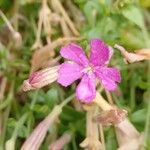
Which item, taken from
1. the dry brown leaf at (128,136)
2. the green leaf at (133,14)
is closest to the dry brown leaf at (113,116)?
the dry brown leaf at (128,136)

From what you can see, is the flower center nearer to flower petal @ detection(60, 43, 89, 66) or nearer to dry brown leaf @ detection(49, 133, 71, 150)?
flower petal @ detection(60, 43, 89, 66)

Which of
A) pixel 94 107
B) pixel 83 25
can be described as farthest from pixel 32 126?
pixel 83 25

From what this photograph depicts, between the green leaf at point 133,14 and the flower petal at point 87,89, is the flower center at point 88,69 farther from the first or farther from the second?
the green leaf at point 133,14

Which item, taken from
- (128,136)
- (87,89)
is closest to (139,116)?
(128,136)

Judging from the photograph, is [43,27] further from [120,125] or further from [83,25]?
[120,125]

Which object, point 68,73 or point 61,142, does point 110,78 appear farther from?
point 61,142

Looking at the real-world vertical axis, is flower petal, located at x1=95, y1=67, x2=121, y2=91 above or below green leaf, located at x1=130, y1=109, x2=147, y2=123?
above

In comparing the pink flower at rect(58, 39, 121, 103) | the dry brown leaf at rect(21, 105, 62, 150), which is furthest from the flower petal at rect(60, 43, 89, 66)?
the dry brown leaf at rect(21, 105, 62, 150)
